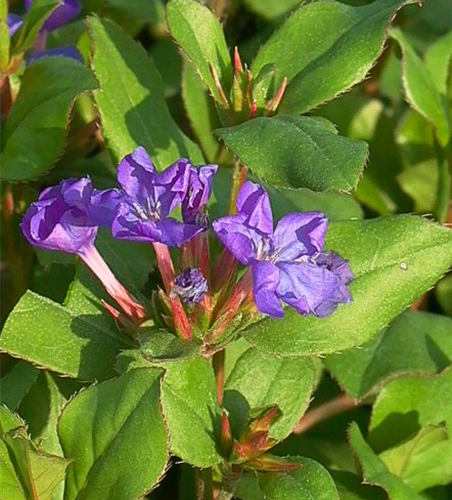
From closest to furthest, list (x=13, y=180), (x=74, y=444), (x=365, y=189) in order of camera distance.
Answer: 1. (x=74, y=444)
2. (x=13, y=180)
3. (x=365, y=189)

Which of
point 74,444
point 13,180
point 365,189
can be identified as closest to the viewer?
point 74,444

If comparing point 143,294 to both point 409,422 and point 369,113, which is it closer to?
point 409,422

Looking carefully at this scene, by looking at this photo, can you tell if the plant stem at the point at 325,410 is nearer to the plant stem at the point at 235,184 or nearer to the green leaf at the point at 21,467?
the plant stem at the point at 235,184

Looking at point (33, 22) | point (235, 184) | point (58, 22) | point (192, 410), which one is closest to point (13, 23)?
point (58, 22)

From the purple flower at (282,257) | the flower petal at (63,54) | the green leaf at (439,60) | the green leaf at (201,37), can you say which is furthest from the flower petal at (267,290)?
the green leaf at (439,60)

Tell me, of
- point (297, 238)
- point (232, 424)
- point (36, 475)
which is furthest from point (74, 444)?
point (297, 238)

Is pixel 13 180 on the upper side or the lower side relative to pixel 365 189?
upper

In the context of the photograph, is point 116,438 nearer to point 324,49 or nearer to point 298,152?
point 298,152

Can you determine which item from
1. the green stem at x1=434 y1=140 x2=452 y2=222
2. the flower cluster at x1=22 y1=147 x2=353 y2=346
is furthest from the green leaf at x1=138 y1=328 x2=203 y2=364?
the green stem at x1=434 y1=140 x2=452 y2=222

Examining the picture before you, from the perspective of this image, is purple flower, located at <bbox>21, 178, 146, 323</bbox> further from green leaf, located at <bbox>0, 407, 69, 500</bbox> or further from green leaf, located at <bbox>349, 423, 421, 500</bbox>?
green leaf, located at <bbox>349, 423, 421, 500</bbox>
